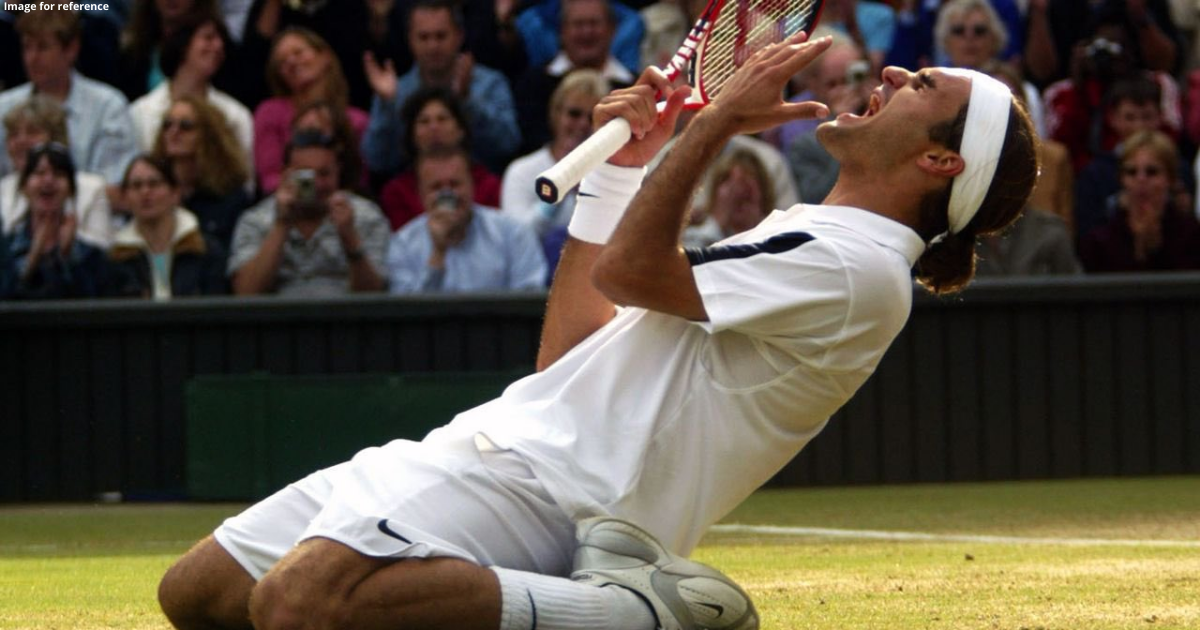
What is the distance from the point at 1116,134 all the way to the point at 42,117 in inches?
222

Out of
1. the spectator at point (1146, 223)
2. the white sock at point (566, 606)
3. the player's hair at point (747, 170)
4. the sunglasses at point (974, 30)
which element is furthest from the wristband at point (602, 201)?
the sunglasses at point (974, 30)

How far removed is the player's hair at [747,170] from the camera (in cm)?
925

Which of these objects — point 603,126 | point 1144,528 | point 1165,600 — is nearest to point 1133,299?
point 1144,528

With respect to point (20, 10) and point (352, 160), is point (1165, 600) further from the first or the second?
point (20, 10)

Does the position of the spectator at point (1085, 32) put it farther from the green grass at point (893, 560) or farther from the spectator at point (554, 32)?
the green grass at point (893, 560)

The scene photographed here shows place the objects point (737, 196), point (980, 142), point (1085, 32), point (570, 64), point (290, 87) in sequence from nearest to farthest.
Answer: point (980, 142) → point (737, 196) → point (290, 87) → point (570, 64) → point (1085, 32)

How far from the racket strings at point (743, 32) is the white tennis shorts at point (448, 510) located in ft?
4.24

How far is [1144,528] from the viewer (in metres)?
7.05

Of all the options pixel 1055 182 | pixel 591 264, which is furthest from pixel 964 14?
pixel 591 264

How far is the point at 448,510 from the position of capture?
12.4 ft

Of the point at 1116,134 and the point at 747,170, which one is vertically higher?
the point at 1116,134

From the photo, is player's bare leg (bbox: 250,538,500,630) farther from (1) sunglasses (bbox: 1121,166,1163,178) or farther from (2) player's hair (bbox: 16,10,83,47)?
(2) player's hair (bbox: 16,10,83,47)

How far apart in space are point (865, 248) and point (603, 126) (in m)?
0.75

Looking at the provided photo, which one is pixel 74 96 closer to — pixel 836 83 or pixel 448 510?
pixel 836 83
